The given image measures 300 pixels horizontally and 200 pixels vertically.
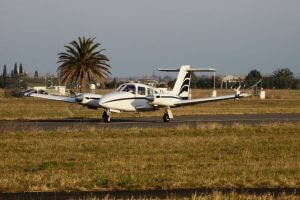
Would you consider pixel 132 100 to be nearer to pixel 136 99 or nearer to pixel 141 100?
pixel 136 99

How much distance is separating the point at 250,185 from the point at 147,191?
2497 mm

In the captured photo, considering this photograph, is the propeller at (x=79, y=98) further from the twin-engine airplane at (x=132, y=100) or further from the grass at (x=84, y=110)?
the grass at (x=84, y=110)

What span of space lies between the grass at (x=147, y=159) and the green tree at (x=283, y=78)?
135 meters

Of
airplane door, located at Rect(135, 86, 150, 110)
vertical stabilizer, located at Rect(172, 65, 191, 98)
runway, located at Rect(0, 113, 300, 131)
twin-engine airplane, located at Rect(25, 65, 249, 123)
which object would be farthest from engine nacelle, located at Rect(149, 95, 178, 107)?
vertical stabilizer, located at Rect(172, 65, 191, 98)

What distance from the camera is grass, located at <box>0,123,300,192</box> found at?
14.8 m

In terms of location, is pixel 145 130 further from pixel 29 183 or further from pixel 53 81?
pixel 53 81

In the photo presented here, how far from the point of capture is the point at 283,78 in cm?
16625

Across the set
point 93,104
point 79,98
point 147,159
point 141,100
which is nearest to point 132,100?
point 141,100

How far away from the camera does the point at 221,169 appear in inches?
669

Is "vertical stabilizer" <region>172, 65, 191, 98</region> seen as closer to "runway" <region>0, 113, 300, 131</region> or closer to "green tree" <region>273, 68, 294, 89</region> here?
"runway" <region>0, 113, 300, 131</region>

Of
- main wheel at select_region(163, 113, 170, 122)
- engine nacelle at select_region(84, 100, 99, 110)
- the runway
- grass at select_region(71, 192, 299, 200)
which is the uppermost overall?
engine nacelle at select_region(84, 100, 99, 110)

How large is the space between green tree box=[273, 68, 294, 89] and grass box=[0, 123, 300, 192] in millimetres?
134547

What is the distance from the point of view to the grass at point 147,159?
48.4 feet

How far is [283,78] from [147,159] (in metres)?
151
